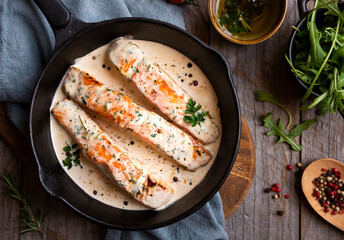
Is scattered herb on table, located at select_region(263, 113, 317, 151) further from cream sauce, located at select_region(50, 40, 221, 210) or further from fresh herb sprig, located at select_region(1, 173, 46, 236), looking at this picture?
fresh herb sprig, located at select_region(1, 173, 46, 236)

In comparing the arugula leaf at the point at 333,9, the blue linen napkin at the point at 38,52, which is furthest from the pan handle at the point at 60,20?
the arugula leaf at the point at 333,9

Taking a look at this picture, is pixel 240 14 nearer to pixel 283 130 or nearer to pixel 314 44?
pixel 314 44

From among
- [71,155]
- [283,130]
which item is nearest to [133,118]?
[71,155]

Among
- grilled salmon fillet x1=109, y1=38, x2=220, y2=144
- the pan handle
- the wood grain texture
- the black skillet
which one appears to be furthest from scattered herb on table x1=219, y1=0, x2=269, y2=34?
the pan handle

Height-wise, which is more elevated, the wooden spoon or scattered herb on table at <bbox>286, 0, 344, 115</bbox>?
scattered herb on table at <bbox>286, 0, 344, 115</bbox>

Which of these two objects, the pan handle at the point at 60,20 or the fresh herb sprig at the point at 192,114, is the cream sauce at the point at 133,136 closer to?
the fresh herb sprig at the point at 192,114

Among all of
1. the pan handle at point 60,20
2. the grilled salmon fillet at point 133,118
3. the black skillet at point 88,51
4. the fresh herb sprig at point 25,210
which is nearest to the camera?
the pan handle at point 60,20

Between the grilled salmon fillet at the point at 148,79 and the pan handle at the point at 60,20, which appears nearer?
the pan handle at the point at 60,20
